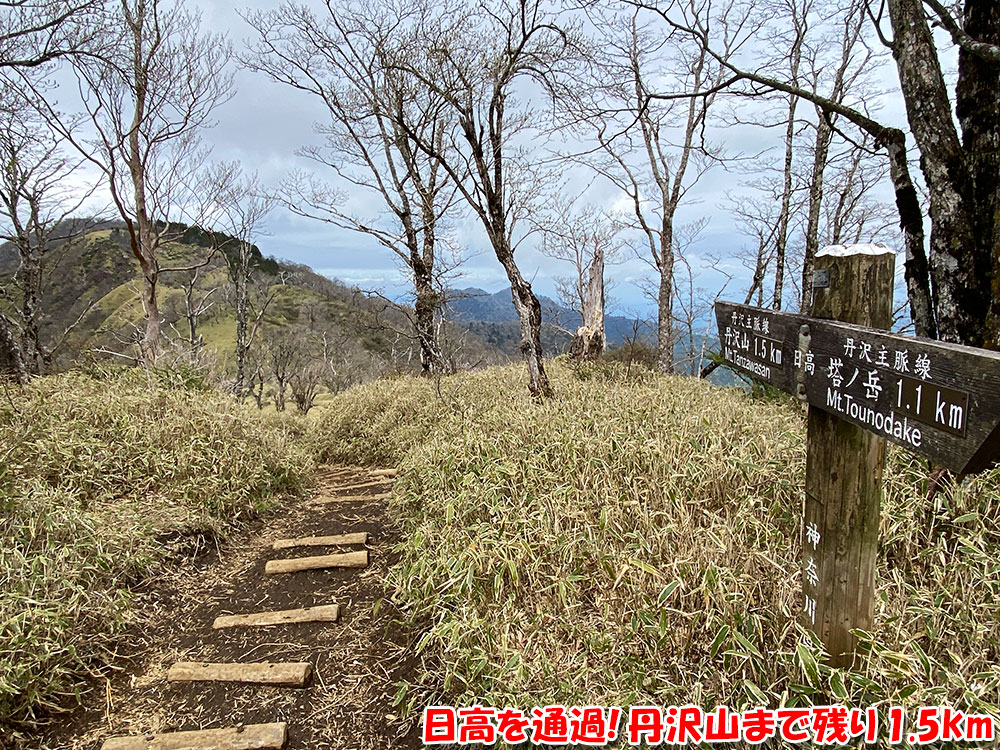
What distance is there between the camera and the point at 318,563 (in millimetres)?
4004

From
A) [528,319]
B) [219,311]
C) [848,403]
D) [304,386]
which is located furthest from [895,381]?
[219,311]

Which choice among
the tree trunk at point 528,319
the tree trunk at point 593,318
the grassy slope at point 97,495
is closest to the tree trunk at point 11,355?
the grassy slope at point 97,495

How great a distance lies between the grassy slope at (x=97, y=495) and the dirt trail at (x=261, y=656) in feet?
0.74

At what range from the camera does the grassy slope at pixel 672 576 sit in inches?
80.0

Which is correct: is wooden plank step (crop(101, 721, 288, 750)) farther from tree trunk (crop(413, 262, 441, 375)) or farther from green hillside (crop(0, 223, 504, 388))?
green hillside (crop(0, 223, 504, 388))

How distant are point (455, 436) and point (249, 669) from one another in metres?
2.70

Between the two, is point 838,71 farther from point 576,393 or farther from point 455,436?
point 455,436

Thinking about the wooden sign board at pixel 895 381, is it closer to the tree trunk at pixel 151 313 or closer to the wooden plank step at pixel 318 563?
the wooden plank step at pixel 318 563

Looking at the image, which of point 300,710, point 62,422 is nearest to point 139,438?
point 62,422

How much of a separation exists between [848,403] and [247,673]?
3.25 metres

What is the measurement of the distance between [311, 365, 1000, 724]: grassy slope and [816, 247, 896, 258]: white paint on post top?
1.43 m

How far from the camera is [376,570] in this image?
3.90 meters

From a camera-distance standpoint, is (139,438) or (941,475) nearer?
(941,475)
